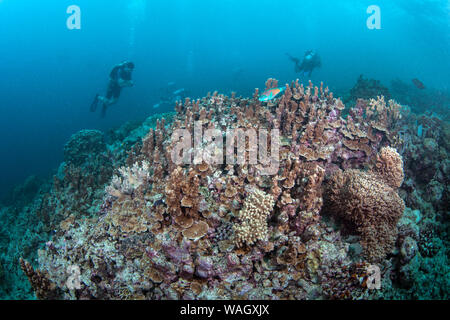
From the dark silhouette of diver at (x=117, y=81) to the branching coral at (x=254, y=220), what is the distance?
1698 centimetres

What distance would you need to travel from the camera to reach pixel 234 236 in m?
3.48

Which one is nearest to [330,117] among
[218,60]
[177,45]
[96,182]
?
[96,182]

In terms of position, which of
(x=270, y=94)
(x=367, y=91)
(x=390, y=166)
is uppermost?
(x=270, y=94)

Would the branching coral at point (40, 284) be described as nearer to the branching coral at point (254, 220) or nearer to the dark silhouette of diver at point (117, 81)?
the branching coral at point (254, 220)

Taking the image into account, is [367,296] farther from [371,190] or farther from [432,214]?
[432,214]

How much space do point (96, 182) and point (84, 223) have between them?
113 inches

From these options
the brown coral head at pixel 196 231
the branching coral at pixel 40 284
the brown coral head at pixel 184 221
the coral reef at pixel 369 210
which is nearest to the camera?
the branching coral at pixel 40 284

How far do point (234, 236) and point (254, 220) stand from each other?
0.44m

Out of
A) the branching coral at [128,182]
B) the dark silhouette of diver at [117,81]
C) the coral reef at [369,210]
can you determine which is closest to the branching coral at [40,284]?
the branching coral at [128,182]

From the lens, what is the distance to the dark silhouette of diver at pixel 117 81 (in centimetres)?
1656

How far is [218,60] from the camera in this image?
306 ft

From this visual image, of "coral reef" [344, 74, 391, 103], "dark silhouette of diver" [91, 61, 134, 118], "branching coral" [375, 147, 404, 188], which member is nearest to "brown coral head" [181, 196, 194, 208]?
"branching coral" [375, 147, 404, 188]

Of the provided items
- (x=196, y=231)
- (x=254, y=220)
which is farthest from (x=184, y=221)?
(x=254, y=220)

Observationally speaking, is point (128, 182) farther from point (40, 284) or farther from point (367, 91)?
point (367, 91)
